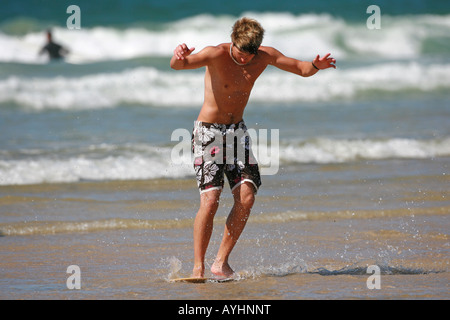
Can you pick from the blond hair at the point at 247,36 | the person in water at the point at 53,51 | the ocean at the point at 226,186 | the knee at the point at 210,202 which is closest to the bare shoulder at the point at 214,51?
the blond hair at the point at 247,36

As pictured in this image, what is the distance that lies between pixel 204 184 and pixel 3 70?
14.1 meters

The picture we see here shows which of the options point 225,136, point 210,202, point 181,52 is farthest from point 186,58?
point 210,202

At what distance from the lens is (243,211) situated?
15.2 ft

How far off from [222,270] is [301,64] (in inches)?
59.4

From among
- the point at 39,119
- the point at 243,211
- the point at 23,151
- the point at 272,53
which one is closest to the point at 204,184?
the point at 243,211

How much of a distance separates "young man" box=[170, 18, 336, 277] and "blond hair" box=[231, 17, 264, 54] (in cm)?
8

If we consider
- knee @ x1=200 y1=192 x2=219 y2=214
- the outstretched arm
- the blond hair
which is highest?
the blond hair

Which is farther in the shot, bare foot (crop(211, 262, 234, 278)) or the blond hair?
bare foot (crop(211, 262, 234, 278))

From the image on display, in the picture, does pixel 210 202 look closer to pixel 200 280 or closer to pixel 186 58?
pixel 200 280

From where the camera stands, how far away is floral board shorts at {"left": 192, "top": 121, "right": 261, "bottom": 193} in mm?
4594

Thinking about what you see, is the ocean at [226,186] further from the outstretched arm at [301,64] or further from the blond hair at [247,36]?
the blond hair at [247,36]

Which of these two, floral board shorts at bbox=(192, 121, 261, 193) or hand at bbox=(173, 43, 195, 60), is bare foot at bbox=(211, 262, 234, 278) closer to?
floral board shorts at bbox=(192, 121, 261, 193)

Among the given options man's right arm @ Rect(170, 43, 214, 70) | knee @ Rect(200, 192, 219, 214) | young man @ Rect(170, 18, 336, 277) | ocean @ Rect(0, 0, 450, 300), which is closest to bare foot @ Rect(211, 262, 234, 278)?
young man @ Rect(170, 18, 336, 277)

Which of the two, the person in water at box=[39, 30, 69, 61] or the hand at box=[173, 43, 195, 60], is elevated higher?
the person in water at box=[39, 30, 69, 61]
